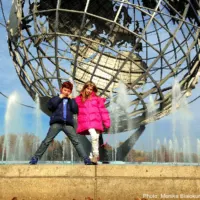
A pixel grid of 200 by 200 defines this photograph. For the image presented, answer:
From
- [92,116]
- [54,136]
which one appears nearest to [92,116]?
[92,116]

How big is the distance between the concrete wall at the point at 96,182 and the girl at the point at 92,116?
65 centimetres

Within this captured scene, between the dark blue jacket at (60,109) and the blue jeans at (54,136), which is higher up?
the dark blue jacket at (60,109)

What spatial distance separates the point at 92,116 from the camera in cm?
425

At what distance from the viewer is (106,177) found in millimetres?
3508

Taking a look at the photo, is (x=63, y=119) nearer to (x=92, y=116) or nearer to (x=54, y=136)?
(x=54, y=136)

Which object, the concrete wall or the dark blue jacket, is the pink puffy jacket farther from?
the concrete wall

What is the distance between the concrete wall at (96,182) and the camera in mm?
3414

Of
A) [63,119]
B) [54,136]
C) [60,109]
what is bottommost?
[54,136]

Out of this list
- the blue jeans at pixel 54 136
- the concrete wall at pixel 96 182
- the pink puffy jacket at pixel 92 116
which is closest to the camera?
the concrete wall at pixel 96 182

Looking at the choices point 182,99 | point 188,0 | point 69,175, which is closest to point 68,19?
point 188,0

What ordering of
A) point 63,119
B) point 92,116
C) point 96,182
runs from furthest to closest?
point 92,116, point 63,119, point 96,182

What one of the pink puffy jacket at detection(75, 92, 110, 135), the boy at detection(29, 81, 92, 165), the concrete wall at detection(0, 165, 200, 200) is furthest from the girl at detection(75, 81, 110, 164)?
the concrete wall at detection(0, 165, 200, 200)

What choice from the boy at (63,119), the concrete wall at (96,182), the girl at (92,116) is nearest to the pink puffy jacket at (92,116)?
the girl at (92,116)

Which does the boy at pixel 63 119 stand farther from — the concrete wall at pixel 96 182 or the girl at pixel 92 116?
the concrete wall at pixel 96 182
